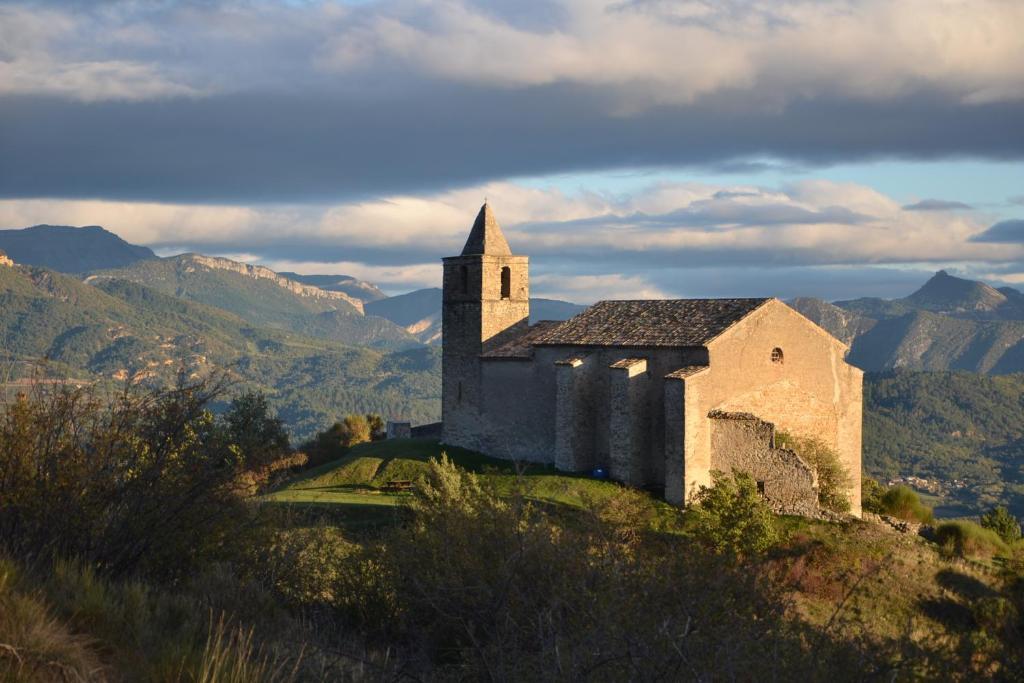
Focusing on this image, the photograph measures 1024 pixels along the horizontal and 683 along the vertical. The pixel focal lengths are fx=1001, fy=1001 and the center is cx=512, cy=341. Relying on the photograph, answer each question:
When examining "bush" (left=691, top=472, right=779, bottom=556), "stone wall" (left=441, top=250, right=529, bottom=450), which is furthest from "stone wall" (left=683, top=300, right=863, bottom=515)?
"stone wall" (left=441, top=250, right=529, bottom=450)

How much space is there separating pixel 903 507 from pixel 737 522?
1533 cm

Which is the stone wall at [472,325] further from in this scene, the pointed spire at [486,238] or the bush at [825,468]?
the bush at [825,468]

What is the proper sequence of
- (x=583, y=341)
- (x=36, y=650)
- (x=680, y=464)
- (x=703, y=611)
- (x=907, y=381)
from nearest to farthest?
(x=36, y=650)
(x=703, y=611)
(x=680, y=464)
(x=583, y=341)
(x=907, y=381)

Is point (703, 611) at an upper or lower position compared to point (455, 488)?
upper

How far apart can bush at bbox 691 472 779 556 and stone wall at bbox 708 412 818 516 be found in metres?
3.58

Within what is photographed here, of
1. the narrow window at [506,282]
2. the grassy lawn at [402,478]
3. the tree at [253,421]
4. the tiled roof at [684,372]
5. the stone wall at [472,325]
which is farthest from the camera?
the tree at [253,421]

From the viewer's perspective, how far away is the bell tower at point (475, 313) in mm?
44344

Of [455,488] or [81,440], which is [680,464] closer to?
[455,488]

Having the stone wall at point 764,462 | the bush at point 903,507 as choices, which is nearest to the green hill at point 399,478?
the stone wall at point 764,462

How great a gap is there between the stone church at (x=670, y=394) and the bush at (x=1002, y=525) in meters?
5.25

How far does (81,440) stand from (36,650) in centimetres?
550

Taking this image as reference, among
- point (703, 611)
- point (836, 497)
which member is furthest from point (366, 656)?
point (836, 497)

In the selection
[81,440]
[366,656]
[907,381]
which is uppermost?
[81,440]

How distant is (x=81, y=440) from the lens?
12.9m
